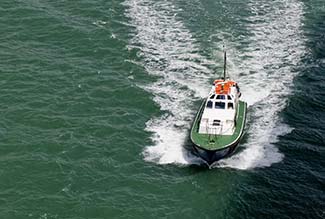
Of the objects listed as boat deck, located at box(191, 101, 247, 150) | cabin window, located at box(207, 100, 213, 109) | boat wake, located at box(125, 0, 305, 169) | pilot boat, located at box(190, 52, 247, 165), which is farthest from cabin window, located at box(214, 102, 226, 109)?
boat wake, located at box(125, 0, 305, 169)

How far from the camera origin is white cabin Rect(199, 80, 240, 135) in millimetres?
61594

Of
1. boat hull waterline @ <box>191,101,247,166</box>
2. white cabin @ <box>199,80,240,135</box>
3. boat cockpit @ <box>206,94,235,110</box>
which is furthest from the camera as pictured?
boat cockpit @ <box>206,94,235,110</box>

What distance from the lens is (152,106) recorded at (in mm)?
69375

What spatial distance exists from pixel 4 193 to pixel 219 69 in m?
33.4

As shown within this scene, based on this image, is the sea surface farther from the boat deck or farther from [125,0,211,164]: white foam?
the boat deck

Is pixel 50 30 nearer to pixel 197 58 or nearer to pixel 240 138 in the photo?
pixel 197 58

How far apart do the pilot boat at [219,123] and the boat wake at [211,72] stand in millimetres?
1617

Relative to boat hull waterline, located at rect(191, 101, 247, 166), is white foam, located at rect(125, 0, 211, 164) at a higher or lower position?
higher

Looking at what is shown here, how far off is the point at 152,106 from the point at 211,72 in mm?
11128

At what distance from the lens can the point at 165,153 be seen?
61.7 meters

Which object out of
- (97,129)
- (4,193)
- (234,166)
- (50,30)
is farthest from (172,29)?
(4,193)

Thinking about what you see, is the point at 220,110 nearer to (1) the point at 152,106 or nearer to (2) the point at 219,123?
(2) the point at 219,123

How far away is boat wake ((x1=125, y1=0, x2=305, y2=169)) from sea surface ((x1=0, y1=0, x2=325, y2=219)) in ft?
0.64

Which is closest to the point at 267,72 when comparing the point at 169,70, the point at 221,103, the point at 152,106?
the point at 169,70
